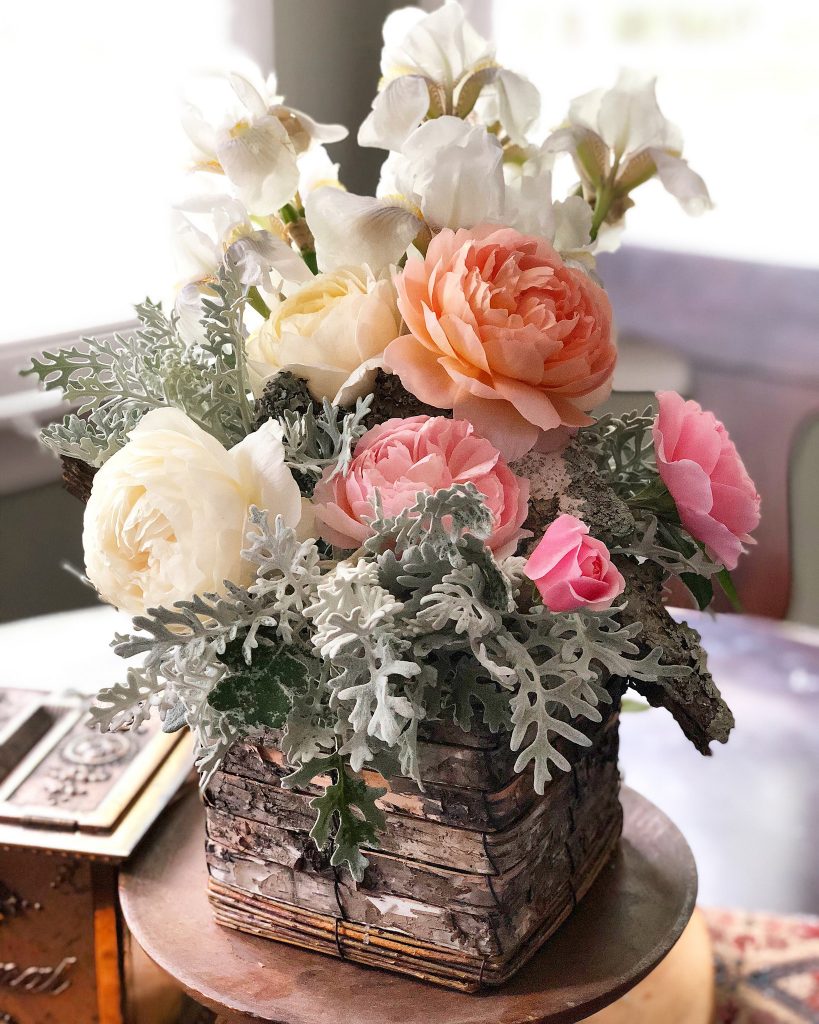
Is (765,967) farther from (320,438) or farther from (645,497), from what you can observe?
(320,438)

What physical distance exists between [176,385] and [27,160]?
1372 mm

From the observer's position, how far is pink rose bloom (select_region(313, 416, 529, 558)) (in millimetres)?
552

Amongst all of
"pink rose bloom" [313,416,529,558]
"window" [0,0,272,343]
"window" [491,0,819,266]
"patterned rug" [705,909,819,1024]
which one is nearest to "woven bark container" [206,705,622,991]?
"pink rose bloom" [313,416,529,558]

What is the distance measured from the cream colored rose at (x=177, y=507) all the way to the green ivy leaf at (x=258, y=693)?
1.9 inches

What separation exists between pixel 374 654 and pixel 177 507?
13 centimetres

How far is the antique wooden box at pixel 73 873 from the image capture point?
0.78 m

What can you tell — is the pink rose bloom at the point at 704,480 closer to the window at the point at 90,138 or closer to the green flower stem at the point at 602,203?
the green flower stem at the point at 602,203

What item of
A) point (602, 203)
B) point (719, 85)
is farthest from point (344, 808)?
point (719, 85)

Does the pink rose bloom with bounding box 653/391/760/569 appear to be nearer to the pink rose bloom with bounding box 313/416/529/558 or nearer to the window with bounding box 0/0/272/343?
the pink rose bloom with bounding box 313/416/529/558

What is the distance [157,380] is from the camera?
642 millimetres

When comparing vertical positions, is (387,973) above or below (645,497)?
below

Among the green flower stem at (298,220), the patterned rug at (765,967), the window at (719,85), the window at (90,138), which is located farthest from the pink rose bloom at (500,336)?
the window at (719,85)

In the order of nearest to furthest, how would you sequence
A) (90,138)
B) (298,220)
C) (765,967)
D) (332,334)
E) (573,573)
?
(573,573)
(332,334)
(298,220)
(765,967)
(90,138)

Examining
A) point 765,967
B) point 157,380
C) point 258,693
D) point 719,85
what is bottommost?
point 765,967
